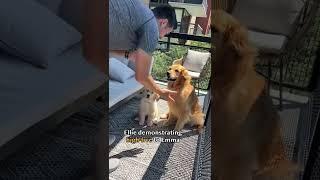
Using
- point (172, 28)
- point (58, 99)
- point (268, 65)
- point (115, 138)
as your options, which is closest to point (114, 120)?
point (115, 138)

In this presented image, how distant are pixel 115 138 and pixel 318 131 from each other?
529mm

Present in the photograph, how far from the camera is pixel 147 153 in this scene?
0.88 meters

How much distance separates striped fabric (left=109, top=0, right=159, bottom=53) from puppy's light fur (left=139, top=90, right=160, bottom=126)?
0.12 metres

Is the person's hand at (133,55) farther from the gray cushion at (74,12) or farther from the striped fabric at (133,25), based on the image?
the gray cushion at (74,12)

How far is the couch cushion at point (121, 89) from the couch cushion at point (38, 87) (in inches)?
1.3

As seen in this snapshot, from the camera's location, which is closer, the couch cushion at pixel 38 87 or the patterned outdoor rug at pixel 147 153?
the couch cushion at pixel 38 87

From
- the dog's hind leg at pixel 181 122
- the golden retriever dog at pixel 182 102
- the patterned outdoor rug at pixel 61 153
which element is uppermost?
the golden retriever dog at pixel 182 102

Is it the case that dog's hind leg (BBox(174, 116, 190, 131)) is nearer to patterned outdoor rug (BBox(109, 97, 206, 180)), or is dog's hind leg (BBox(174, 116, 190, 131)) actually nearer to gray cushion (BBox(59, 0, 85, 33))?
patterned outdoor rug (BBox(109, 97, 206, 180))

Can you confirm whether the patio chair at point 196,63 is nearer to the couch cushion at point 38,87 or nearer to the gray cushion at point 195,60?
the gray cushion at point 195,60

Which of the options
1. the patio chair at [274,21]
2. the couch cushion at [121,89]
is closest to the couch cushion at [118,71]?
the couch cushion at [121,89]

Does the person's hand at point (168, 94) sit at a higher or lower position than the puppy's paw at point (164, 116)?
higher

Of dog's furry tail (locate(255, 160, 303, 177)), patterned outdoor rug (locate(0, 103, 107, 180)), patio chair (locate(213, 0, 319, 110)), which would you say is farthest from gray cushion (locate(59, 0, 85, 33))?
dog's furry tail (locate(255, 160, 303, 177))

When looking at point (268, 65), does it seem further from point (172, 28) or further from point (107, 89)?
point (107, 89)

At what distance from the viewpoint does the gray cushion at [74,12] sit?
2.56 feet
